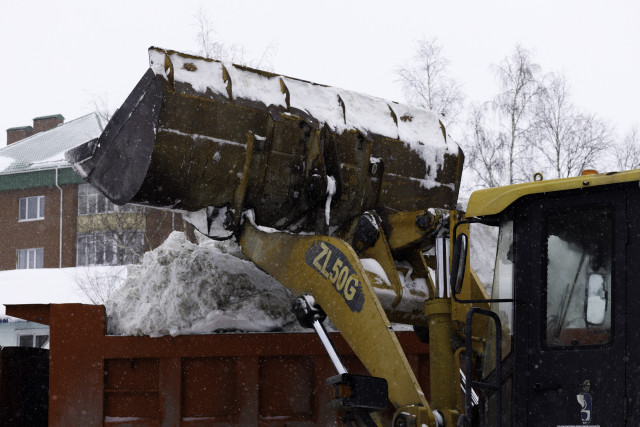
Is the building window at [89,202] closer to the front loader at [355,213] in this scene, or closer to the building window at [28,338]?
the building window at [28,338]

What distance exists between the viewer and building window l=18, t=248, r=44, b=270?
2628 cm

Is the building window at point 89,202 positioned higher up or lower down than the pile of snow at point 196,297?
higher up

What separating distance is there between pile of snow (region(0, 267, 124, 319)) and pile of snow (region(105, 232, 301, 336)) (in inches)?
450

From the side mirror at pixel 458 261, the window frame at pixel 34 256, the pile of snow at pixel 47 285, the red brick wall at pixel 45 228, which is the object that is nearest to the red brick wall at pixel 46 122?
the red brick wall at pixel 45 228

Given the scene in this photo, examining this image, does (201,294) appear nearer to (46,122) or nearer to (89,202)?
(89,202)

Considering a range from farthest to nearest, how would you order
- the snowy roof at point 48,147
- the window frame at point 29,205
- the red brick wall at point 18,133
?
the red brick wall at point 18,133
the window frame at point 29,205
the snowy roof at point 48,147

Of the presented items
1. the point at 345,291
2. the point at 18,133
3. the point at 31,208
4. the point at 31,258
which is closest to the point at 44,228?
the point at 31,208

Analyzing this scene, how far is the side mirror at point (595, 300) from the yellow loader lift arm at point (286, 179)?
1059 millimetres

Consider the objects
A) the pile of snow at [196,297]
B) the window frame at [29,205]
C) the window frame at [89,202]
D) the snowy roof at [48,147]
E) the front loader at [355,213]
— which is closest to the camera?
the front loader at [355,213]

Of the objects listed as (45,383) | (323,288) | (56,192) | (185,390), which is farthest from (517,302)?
(56,192)

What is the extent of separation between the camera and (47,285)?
19.7 metres

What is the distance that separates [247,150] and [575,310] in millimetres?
2314

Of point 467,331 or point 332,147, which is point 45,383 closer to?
point 332,147

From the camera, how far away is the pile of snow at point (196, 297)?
4.95 metres
